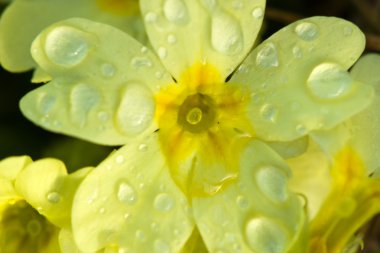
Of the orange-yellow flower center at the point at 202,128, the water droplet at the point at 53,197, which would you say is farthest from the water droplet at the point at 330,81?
the water droplet at the point at 53,197

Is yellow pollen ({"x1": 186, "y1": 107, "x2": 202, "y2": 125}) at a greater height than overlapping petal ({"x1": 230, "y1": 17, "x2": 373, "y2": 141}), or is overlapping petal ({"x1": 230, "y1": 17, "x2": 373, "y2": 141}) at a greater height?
overlapping petal ({"x1": 230, "y1": 17, "x2": 373, "y2": 141})

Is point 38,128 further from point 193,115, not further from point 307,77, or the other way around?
point 307,77

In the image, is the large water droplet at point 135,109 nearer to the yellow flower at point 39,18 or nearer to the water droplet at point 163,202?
the water droplet at point 163,202

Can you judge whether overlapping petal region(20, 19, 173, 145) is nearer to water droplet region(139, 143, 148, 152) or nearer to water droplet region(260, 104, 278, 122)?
water droplet region(139, 143, 148, 152)

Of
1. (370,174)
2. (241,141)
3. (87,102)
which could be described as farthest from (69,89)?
(370,174)

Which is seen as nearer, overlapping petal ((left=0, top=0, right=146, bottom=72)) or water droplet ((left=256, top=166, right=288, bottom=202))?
water droplet ((left=256, top=166, right=288, bottom=202))

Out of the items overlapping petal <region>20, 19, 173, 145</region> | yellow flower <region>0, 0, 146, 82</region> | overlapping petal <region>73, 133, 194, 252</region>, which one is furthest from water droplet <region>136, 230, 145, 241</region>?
yellow flower <region>0, 0, 146, 82</region>
